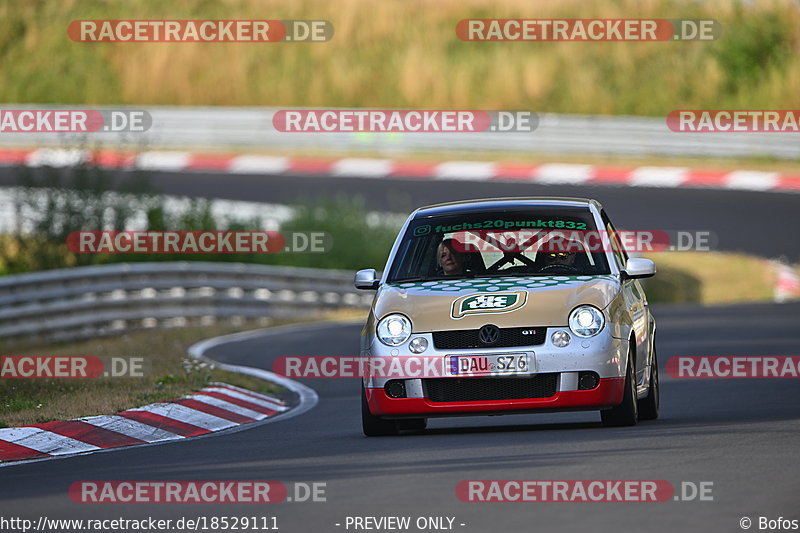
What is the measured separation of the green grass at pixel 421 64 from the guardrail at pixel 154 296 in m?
20.2

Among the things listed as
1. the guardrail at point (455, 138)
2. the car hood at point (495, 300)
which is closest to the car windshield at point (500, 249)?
the car hood at point (495, 300)

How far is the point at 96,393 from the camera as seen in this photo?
1342 cm

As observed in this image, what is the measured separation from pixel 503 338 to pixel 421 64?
36474 millimetres

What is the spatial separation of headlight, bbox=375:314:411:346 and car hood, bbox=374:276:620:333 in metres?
0.04

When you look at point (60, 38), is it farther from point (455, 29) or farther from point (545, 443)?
point (545, 443)

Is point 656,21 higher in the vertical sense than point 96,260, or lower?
higher

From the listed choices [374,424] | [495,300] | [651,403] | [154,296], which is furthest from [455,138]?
[495,300]

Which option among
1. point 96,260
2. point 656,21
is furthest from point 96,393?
point 656,21

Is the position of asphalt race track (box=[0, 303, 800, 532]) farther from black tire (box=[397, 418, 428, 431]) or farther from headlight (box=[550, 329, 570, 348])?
headlight (box=[550, 329, 570, 348])

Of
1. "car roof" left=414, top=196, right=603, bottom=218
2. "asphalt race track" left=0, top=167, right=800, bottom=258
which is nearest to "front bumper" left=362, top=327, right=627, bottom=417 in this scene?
"car roof" left=414, top=196, right=603, bottom=218

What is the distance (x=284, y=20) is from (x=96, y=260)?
2409 centimetres

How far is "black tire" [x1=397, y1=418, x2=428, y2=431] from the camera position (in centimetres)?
1112

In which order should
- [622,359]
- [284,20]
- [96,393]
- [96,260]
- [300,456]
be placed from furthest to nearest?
[284,20] < [96,260] < [96,393] < [622,359] < [300,456]

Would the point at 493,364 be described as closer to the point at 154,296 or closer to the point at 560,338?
the point at 560,338
